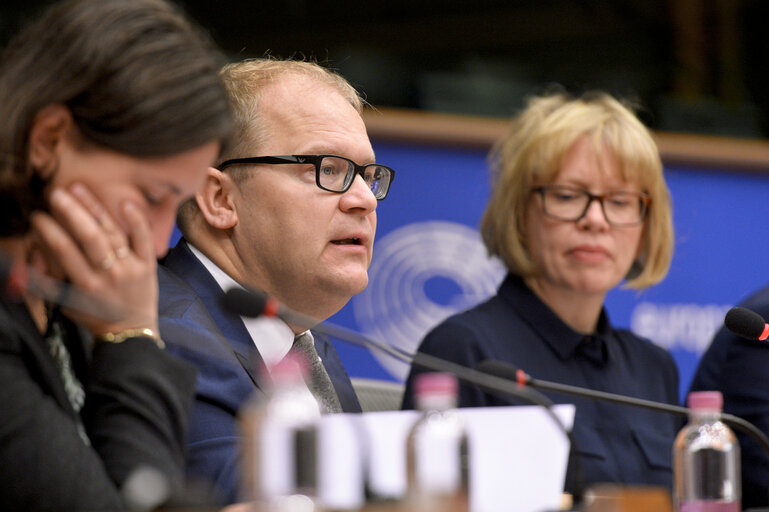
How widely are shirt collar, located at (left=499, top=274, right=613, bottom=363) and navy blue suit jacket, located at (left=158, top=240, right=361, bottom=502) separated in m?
0.99

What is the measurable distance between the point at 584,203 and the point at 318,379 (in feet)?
3.40

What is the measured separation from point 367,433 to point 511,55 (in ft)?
13.2

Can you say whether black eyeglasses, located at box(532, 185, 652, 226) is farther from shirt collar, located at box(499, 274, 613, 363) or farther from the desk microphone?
the desk microphone

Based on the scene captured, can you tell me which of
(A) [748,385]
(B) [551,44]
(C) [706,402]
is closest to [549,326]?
(A) [748,385]

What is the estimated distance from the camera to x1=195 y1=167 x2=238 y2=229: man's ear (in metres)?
2.06

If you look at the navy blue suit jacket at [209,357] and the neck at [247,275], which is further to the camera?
the neck at [247,275]

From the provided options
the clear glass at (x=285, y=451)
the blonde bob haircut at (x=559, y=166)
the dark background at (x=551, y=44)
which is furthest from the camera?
the dark background at (x=551, y=44)

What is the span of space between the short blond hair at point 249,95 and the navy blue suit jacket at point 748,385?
1.04 m

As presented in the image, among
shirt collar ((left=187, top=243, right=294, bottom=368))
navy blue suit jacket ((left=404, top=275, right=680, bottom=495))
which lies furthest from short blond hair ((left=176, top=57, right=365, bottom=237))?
navy blue suit jacket ((left=404, top=275, right=680, bottom=495))

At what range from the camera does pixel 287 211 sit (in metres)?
2.06

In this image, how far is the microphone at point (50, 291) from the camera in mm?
1178

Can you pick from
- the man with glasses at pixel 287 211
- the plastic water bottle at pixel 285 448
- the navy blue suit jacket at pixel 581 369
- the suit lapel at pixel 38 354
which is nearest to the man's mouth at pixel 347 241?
the man with glasses at pixel 287 211

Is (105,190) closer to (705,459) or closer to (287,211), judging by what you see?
(287,211)

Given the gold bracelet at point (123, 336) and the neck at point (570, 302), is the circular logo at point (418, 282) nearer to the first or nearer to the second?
the neck at point (570, 302)
